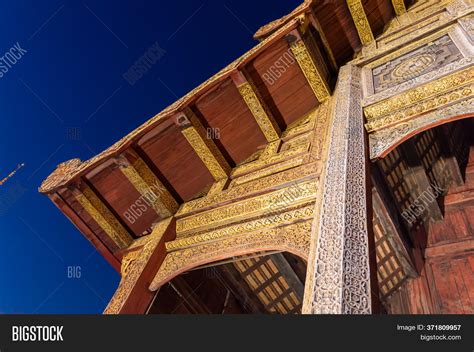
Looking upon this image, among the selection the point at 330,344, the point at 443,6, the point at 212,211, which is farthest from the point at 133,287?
the point at 443,6

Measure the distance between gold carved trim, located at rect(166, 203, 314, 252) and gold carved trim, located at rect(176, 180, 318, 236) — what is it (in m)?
0.09

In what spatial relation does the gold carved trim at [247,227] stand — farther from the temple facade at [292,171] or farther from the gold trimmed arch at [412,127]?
the gold trimmed arch at [412,127]

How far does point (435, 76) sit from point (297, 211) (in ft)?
5.89

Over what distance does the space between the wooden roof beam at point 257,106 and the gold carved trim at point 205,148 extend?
63 centimetres

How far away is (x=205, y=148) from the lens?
4250 mm

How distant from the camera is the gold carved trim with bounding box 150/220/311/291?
8.34 feet

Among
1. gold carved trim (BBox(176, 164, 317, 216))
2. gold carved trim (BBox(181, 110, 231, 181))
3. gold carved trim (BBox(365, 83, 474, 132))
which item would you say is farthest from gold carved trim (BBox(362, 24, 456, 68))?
gold carved trim (BBox(181, 110, 231, 181))

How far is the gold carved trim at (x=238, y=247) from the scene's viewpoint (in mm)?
2541

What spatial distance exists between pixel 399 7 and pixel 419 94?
3399 mm

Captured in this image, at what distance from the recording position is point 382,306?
4.63m

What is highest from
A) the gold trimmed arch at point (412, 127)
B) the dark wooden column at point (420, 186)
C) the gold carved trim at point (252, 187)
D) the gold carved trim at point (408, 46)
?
the gold carved trim at point (408, 46)

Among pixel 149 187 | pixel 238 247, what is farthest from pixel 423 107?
pixel 149 187

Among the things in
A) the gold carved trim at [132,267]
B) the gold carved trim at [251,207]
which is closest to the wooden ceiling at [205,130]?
the gold carved trim at [132,267]

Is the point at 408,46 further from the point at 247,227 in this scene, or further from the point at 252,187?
the point at 247,227
